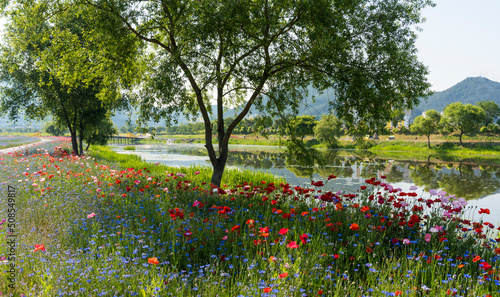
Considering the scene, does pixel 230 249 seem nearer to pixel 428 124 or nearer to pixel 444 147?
pixel 444 147

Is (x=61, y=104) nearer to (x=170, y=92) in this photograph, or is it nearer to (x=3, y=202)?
(x=170, y=92)

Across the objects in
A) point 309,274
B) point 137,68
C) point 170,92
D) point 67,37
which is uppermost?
point 67,37

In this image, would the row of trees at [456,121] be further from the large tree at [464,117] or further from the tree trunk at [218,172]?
the tree trunk at [218,172]

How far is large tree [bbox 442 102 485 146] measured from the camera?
215ft

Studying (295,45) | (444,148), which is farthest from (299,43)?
(444,148)

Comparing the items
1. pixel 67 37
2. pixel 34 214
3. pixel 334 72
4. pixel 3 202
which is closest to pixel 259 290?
pixel 34 214

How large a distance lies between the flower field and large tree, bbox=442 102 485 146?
239ft

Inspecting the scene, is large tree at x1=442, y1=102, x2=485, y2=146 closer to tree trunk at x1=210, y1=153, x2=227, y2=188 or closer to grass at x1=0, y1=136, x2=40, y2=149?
tree trunk at x1=210, y1=153, x2=227, y2=188

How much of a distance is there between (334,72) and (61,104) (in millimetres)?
20793

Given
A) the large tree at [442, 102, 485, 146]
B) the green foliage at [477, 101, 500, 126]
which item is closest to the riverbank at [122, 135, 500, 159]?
the large tree at [442, 102, 485, 146]

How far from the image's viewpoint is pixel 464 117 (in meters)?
65.6

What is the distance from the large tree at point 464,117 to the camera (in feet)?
215

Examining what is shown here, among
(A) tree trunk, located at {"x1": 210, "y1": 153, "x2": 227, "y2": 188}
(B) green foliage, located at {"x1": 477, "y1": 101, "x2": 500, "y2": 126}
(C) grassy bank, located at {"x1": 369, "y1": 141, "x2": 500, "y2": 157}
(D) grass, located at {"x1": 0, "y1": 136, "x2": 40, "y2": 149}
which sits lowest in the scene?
(C) grassy bank, located at {"x1": 369, "y1": 141, "x2": 500, "y2": 157}

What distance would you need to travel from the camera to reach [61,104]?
22.0 meters
